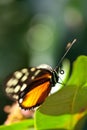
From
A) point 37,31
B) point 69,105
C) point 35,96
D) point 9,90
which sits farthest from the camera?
point 37,31

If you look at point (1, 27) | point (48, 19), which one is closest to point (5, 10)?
point (1, 27)

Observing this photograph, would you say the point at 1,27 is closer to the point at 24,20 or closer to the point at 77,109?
the point at 24,20

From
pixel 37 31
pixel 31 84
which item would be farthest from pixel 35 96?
pixel 37 31

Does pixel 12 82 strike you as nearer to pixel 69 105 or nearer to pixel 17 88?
pixel 17 88

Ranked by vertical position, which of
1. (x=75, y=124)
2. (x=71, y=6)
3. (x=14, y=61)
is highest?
(x=75, y=124)

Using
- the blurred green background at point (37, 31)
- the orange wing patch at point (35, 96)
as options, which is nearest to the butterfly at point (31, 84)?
the orange wing patch at point (35, 96)
